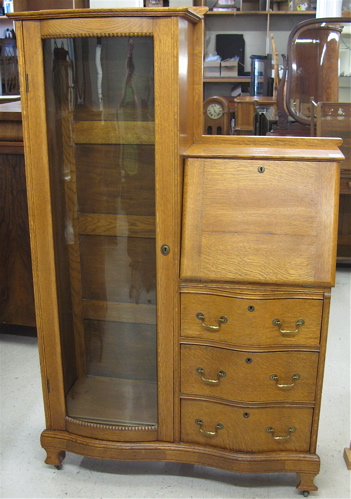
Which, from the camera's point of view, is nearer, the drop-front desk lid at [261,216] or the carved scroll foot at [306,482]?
the drop-front desk lid at [261,216]

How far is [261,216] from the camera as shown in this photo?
1.68 m

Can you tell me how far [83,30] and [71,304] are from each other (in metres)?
0.81

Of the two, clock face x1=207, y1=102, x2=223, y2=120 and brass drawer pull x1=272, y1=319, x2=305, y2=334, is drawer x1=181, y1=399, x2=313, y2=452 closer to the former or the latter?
brass drawer pull x1=272, y1=319, x2=305, y2=334

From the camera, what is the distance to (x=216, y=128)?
4637mm

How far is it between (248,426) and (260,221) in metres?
0.63

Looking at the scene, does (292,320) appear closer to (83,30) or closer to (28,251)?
(83,30)

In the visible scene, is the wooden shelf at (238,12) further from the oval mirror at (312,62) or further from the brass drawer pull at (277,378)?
the brass drawer pull at (277,378)

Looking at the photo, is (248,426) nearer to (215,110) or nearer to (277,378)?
(277,378)

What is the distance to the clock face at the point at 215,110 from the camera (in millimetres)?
4535

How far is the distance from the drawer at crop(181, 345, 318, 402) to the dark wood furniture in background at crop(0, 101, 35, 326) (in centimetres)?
127

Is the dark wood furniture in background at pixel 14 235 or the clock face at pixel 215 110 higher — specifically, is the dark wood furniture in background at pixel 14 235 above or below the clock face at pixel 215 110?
below

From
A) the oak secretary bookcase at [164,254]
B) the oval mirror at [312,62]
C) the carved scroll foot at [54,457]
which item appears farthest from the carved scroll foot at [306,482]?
the oval mirror at [312,62]

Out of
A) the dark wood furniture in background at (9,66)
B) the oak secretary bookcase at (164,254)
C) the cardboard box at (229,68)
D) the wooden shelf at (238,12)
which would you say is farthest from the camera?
the cardboard box at (229,68)

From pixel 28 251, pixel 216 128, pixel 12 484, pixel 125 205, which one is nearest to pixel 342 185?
pixel 216 128
